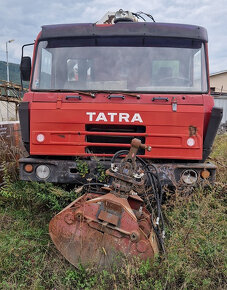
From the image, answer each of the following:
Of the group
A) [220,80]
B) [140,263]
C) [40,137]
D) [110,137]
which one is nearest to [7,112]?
[40,137]

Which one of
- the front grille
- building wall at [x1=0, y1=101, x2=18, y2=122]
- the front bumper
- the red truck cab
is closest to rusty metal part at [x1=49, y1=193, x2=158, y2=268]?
the front bumper

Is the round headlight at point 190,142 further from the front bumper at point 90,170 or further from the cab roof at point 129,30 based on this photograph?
the cab roof at point 129,30

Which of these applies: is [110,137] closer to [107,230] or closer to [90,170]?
[90,170]

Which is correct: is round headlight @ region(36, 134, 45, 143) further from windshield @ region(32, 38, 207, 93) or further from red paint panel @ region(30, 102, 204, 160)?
windshield @ region(32, 38, 207, 93)

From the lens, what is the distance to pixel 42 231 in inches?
135

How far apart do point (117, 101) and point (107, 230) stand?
1.61 metres

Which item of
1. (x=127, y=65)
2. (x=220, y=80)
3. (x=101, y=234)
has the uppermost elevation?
(x=220, y=80)

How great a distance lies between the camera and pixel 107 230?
2615 millimetres

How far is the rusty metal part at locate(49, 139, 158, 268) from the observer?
2.57 m

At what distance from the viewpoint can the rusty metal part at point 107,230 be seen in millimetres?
2574

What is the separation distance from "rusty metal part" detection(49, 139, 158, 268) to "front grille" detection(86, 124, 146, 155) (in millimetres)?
743

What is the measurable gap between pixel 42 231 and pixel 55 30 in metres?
2.67

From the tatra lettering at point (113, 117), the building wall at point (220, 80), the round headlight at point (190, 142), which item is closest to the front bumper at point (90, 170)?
the round headlight at point (190, 142)

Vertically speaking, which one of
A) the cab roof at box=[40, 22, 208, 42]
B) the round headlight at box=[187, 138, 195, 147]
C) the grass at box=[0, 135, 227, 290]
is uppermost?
the cab roof at box=[40, 22, 208, 42]
